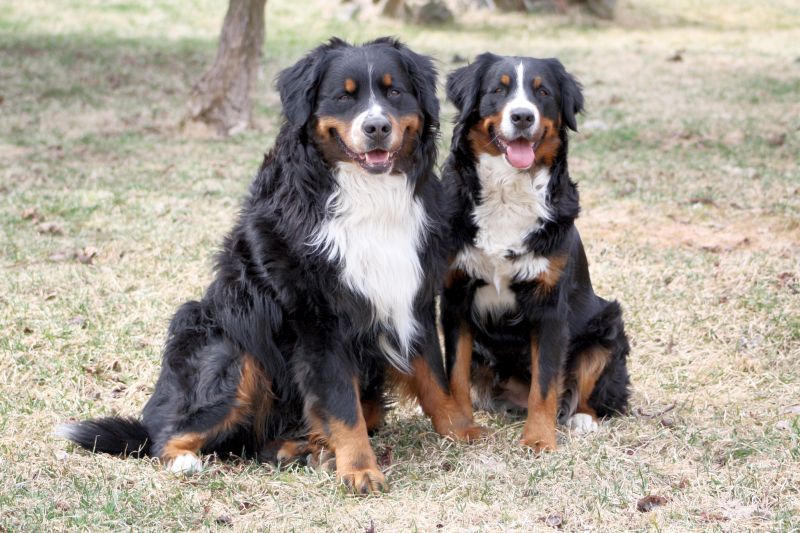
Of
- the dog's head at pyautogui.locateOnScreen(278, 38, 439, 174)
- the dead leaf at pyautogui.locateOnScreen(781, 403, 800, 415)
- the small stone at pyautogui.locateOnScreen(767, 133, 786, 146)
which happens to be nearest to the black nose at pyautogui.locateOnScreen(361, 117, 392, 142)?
the dog's head at pyautogui.locateOnScreen(278, 38, 439, 174)

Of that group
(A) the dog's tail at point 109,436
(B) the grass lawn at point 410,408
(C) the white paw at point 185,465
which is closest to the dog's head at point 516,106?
(B) the grass lawn at point 410,408

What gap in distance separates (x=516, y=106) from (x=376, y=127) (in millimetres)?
754

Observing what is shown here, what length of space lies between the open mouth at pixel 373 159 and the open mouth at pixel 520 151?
645mm

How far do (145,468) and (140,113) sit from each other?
841 centimetres

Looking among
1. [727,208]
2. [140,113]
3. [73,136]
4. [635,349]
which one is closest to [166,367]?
[635,349]

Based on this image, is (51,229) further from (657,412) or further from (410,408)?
(657,412)

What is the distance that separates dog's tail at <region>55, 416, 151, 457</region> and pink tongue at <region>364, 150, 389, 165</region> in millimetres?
1528

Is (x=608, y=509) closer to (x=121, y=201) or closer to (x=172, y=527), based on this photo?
(x=172, y=527)

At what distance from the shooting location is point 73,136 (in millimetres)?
10500

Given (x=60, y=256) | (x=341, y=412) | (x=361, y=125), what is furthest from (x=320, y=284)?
(x=60, y=256)

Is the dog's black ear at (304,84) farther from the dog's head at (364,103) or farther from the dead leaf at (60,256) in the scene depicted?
the dead leaf at (60,256)

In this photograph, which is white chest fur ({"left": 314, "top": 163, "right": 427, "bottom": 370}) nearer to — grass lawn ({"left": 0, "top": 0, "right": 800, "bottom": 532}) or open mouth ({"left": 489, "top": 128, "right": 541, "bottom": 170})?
open mouth ({"left": 489, "top": 128, "right": 541, "bottom": 170})

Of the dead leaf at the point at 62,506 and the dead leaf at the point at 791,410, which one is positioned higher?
the dead leaf at the point at 791,410

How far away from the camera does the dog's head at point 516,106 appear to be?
13.7 ft
